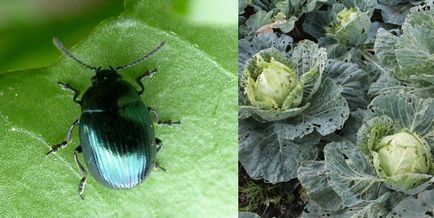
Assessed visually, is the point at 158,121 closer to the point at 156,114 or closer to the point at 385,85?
the point at 156,114

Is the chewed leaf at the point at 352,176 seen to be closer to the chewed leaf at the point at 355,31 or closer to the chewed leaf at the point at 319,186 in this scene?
Result: the chewed leaf at the point at 319,186

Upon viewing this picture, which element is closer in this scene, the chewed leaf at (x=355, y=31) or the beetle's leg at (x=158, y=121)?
the beetle's leg at (x=158, y=121)

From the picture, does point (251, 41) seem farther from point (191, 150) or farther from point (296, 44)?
point (191, 150)

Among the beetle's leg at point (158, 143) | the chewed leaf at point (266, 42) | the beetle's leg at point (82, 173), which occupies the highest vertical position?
the chewed leaf at point (266, 42)

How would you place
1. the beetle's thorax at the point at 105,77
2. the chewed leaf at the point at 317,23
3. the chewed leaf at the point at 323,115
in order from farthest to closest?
the chewed leaf at the point at 317,23 → the chewed leaf at the point at 323,115 → the beetle's thorax at the point at 105,77

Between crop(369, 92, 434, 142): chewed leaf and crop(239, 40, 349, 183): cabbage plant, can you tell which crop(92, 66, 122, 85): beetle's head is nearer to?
crop(239, 40, 349, 183): cabbage plant

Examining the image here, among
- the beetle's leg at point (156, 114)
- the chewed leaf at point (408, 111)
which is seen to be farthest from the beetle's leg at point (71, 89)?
the chewed leaf at point (408, 111)

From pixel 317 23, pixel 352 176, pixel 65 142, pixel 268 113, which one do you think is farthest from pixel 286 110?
pixel 65 142
